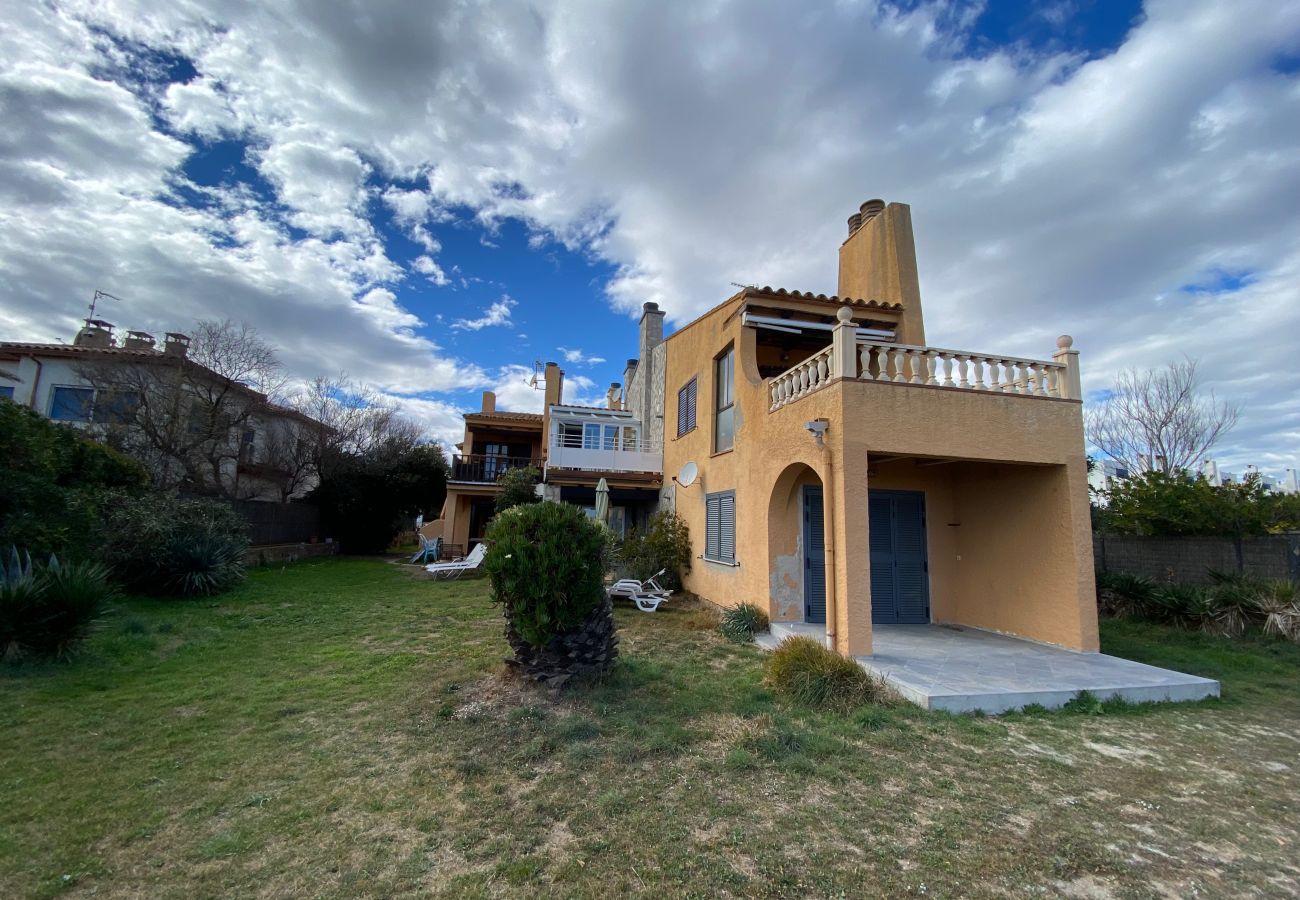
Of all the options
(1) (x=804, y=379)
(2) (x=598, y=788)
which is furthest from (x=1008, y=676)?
(2) (x=598, y=788)

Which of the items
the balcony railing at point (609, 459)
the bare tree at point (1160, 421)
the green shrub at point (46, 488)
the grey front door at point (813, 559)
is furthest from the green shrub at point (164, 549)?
the bare tree at point (1160, 421)

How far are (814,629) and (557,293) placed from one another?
1182 centimetres

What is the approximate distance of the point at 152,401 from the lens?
15617 mm

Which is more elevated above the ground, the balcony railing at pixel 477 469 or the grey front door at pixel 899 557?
the balcony railing at pixel 477 469

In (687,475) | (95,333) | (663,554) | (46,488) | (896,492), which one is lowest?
(663,554)

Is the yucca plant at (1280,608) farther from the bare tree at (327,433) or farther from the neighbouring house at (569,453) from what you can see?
the bare tree at (327,433)

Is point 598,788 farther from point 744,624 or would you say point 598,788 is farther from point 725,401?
point 725,401

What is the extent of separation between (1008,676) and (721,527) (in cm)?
613

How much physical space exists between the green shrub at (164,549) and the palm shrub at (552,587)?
8459 millimetres

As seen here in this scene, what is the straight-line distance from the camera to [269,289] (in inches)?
660

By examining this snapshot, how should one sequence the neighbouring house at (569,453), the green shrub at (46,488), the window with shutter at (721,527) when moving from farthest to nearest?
1. the neighbouring house at (569,453)
2. the window with shutter at (721,527)
3. the green shrub at (46,488)

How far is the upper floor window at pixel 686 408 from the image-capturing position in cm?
1438

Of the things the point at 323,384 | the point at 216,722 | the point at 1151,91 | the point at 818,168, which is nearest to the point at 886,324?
the point at 818,168

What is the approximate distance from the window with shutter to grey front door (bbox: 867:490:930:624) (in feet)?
8.80
